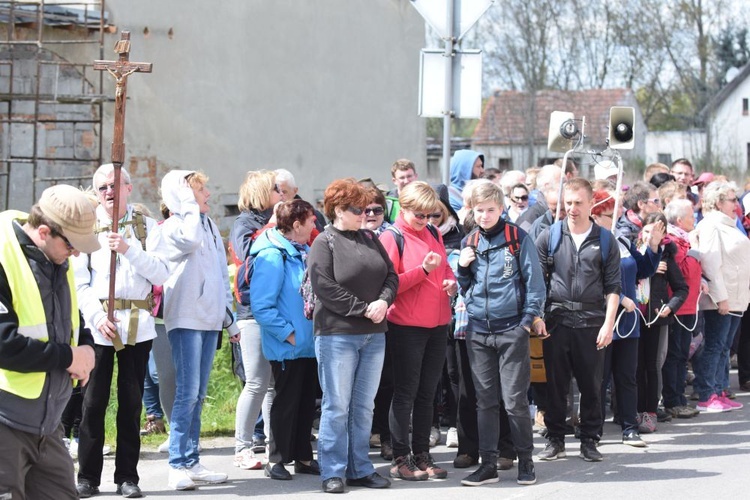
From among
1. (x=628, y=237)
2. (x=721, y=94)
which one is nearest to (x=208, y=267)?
(x=628, y=237)

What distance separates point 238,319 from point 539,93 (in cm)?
4621

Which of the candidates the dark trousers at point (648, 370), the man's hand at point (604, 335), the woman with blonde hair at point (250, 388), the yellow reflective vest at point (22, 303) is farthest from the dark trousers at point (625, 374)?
the yellow reflective vest at point (22, 303)

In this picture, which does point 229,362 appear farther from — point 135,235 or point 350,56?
point 350,56

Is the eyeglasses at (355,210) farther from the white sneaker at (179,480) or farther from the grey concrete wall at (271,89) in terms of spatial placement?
the grey concrete wall at (271,89)

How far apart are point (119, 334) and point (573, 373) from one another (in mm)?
3423

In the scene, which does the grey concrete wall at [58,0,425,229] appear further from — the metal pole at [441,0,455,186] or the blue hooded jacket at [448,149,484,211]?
the metal pole at [441,0,455,186]

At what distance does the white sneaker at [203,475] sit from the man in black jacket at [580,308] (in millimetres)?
2463

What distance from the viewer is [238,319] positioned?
8297 millimetres

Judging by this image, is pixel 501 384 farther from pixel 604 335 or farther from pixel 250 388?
pixel 250 388

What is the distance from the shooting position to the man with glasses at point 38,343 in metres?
5.02

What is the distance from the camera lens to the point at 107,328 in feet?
22.9

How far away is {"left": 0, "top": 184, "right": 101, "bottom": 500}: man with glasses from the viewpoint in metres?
5.02

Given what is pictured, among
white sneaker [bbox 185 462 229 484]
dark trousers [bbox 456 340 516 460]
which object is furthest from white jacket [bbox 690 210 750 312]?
white sneaker [bbox 185 462 229 484]

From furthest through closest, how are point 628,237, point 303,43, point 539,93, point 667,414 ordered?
1. point 539,93
2. point 303,43
3. point 667,414
4. point 628,237
